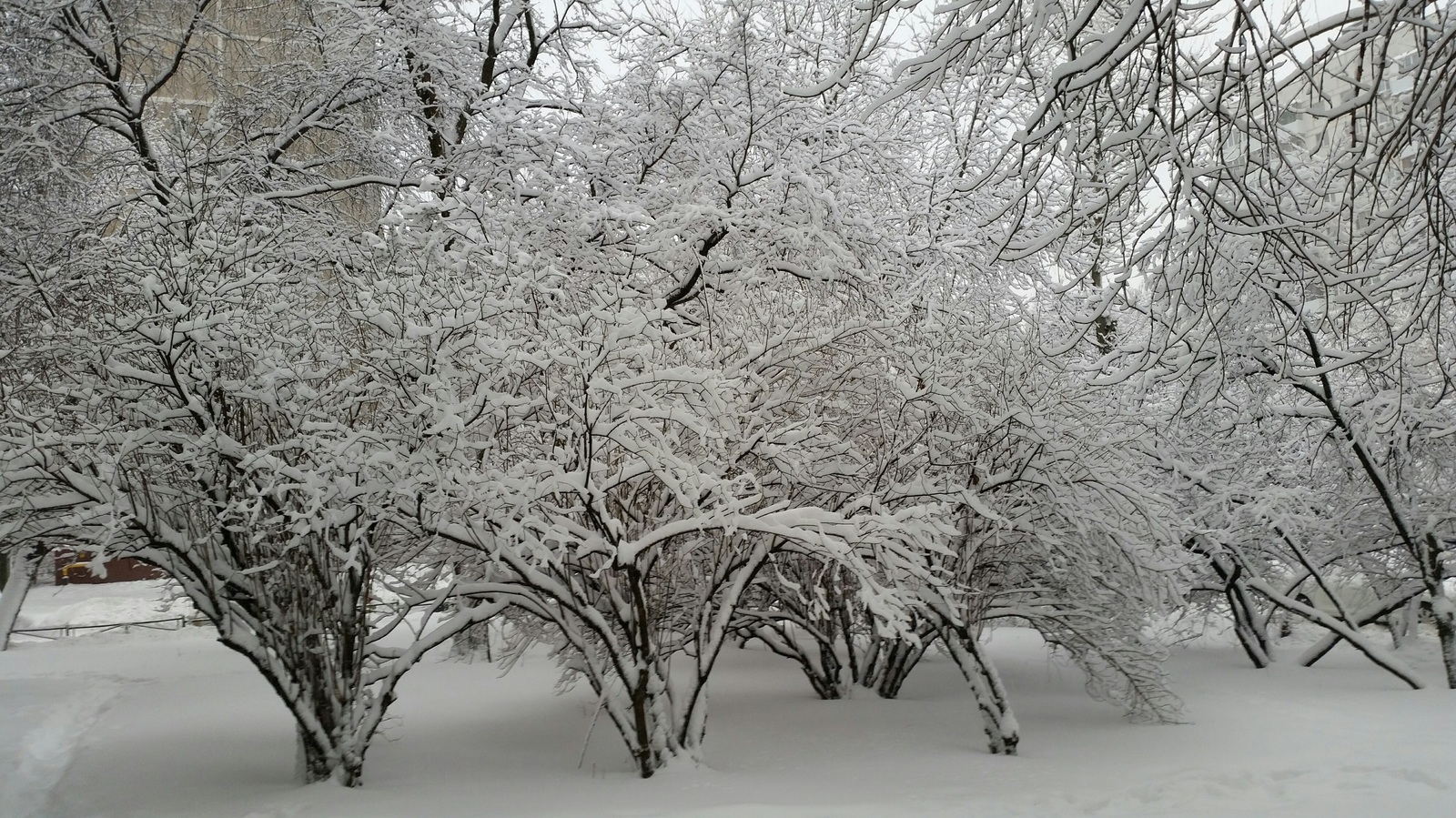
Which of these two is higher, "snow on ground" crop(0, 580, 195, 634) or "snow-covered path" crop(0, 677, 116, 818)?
"snow on ground" crop(0, 580, 195, 634)

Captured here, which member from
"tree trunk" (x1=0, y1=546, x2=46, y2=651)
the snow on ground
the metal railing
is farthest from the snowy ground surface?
the snow on ground

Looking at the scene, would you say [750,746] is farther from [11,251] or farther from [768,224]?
[11,251]

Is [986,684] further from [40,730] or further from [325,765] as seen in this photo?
[40,730]

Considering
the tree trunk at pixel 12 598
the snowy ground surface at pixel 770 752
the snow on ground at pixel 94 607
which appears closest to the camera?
the snowy ground surface at pixel 770 752

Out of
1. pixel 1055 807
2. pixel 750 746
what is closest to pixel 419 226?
pixel 750 746

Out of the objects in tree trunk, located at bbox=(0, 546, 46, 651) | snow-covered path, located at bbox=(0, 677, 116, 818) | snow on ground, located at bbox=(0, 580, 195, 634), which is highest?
tree trunk, located at bbox=(0, 546, 46, 651)

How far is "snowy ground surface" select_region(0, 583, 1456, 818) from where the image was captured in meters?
6.75

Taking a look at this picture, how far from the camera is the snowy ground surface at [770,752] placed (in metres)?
6.75

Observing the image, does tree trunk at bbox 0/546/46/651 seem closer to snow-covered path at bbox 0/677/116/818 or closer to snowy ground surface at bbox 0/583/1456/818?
snowy ground surface at bbox 0/583/1456/818

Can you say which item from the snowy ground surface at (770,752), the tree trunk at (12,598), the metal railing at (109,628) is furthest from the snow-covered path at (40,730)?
the metal railing at (109,628)

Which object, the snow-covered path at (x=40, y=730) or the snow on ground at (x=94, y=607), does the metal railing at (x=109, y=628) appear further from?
the snow-covered path at (x=40, y=730)

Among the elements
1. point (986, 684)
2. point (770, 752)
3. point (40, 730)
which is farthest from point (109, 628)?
Answer: point (986, 684)

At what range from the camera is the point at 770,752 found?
880cm

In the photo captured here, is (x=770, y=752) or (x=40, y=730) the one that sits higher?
(x=770, y=752)
